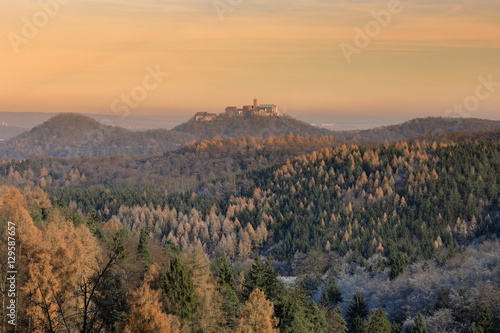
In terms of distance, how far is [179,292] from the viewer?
7406 cm

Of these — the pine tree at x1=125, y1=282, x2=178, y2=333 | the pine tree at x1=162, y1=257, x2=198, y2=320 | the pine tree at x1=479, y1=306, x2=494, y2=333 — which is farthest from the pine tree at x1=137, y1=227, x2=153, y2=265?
the pine tree at x1=479, y1=306, x2=494, y2=333

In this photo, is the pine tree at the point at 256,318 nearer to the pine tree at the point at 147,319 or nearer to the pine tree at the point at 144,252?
the pine tree at the point at 147,319

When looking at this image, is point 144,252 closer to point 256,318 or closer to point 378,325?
point 256,318

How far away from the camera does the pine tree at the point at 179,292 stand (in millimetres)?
73375

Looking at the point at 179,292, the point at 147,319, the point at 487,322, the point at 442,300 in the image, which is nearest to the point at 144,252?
the point at 179,292

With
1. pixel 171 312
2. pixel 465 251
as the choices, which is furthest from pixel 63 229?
pixel 465 251

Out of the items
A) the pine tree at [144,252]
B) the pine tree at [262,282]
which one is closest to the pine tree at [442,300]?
the pine tree at [262,282]

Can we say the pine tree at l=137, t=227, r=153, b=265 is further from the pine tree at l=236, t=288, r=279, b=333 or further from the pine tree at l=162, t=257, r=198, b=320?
the pine tree at l=236, t=288, r=279, b=333

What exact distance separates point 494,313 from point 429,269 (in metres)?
49.9

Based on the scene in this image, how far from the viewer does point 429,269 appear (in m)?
166

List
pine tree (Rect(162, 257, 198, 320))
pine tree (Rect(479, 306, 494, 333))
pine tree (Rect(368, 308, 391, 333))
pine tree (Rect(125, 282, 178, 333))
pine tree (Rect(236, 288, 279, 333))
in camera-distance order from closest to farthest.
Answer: pine tree (Rect(125, 282, 178, 333)) → pine tree (Rect(236, 288, 279, 333)) → pine tree (Rect(162, 257, 198, 320)) → pine tree (Rect(368, 308, 391, 333)) → pine tree (Rect(479, 306, 494, 333))

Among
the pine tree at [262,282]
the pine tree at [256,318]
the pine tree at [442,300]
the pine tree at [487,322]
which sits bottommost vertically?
the pine tree at [442,300]

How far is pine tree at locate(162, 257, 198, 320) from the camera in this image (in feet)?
241

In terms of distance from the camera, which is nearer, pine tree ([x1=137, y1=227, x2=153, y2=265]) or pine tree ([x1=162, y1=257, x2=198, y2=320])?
pine tree ([x1=162, y1=257, x2=198, y2=320])
